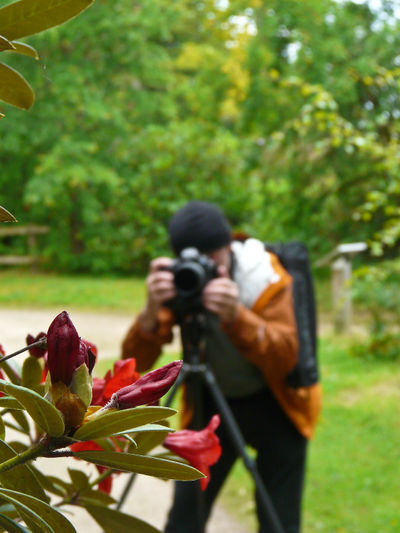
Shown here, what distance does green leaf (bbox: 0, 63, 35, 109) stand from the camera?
0.44 metres

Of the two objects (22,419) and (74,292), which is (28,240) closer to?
(74,292)

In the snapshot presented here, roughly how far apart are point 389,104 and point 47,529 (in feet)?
25.7

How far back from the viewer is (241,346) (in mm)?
2016

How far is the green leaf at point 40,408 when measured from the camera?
36 cm

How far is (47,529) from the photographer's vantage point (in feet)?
1.23

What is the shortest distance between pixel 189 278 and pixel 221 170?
9260 millimetres

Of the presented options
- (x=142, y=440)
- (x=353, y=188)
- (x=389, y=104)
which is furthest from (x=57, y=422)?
(x=353, y=188)

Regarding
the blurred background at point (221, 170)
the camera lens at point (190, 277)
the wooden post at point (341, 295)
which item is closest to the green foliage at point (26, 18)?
the camera lens at point (190, 277)

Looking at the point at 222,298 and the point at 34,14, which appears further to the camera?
the point at 222,298

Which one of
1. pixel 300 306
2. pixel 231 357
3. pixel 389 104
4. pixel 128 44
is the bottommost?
pixel 231 357

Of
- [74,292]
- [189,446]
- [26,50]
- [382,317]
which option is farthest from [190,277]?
[74,292]

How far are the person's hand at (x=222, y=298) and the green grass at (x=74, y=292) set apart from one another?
651 centimetres

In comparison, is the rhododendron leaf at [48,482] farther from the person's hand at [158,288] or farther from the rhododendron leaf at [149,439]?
the person's hand at [158,288]

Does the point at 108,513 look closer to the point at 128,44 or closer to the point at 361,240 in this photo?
the point at 361,240
